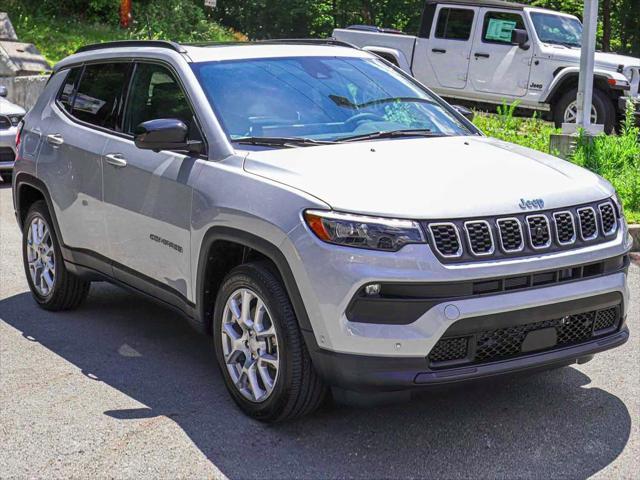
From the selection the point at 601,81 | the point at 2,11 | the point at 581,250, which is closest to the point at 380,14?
the point at 2,11

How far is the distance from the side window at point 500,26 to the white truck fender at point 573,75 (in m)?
1.12

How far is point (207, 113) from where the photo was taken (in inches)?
205

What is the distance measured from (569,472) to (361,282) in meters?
1.20

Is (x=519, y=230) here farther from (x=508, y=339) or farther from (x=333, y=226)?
(x=333, y=226)

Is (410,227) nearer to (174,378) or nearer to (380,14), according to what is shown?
(174,378)

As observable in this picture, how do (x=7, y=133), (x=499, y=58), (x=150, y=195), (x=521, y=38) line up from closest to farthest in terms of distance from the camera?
(x=150, y=195), (x=7, y=133), (x=521, y=38), (x=499, y=58)

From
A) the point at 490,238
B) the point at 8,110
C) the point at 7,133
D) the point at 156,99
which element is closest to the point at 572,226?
the point at 490,238

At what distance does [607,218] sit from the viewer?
4.71 m

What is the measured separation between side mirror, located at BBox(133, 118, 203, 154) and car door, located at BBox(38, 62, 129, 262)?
0.92 m

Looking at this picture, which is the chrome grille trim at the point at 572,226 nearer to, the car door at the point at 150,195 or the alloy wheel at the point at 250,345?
the alloy wheel at the point at 250,345

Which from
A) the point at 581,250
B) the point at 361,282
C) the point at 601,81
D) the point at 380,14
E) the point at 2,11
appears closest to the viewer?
the point at 361,282

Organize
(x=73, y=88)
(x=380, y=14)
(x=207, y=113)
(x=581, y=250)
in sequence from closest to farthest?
(x=581, y=250) < (x=207, y=113) < (x=73, y=88) < (x=380, y=14)

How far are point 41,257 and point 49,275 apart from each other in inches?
6.1

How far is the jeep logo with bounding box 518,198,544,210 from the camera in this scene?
435 cm
